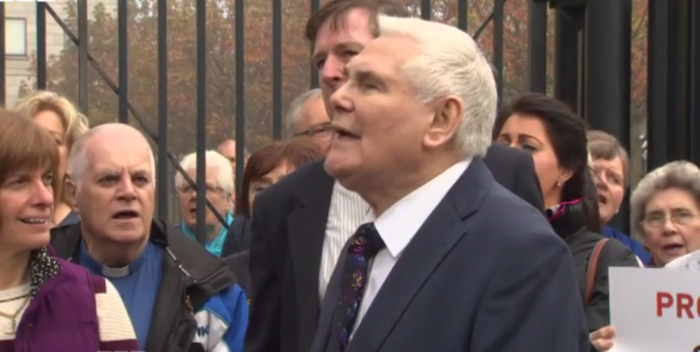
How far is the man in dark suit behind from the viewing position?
3.12 metres

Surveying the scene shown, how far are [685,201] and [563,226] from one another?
3.07ft

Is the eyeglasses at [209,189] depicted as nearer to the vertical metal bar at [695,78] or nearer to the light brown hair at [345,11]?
the vertical metal bar at [695,78]

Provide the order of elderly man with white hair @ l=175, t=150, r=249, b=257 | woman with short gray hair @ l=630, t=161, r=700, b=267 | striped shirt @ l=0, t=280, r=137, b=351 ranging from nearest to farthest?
striped shirt @ l=0, t=280, r=137, b=351
woman with short gray hair @ l=630, t=161, r=700, b=267
elderly man with white hair @ l=175, t=150, r=249, b=257

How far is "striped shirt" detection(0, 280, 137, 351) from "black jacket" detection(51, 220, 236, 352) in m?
0.42

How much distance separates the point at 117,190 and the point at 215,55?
2548 millimetres

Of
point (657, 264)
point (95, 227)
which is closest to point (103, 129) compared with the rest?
point (95, 227)

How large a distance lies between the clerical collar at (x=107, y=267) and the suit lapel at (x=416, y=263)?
1.63 meters

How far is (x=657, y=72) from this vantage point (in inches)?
222

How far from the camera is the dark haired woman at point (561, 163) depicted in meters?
4.00

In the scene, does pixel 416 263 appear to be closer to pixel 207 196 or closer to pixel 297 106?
pixel 297 106

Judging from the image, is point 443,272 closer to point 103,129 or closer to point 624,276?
point 624,276

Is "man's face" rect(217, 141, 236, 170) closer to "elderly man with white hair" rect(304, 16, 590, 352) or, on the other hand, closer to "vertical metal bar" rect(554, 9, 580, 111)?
"vertical metal bar" rect(554, 9, 580, 111)

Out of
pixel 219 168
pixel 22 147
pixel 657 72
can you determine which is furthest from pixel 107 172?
pixel 657 72

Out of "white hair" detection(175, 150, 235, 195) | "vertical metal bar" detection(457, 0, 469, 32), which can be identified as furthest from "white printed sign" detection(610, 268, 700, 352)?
"white hair" detection(175, 150, 235, 195)
